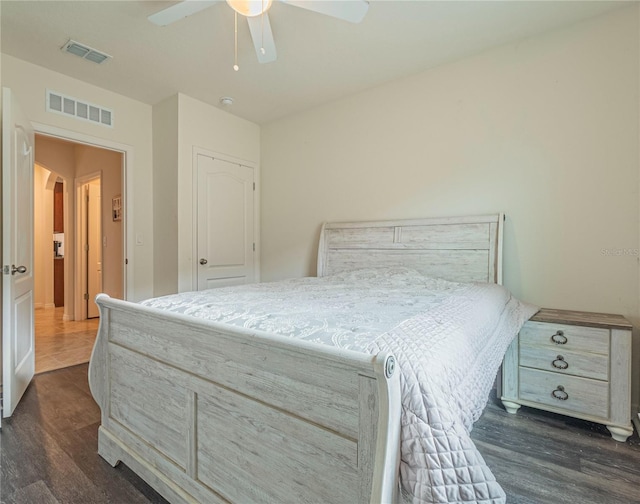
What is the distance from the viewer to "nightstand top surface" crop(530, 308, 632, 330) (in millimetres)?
1924

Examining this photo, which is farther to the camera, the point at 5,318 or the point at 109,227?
the point at 109,227

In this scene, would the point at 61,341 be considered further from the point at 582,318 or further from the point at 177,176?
the point at 582,318

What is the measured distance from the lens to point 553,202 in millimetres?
2373

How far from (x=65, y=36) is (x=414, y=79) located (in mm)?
2777

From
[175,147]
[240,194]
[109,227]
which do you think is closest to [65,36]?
[175,147]

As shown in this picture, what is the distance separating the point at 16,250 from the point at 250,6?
7.47ft

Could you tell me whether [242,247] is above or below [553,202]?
below

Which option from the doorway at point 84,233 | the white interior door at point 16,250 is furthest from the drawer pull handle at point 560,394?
the doorway at point 84,233

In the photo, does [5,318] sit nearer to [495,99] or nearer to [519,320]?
[519,320]

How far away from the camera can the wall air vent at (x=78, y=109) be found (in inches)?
113

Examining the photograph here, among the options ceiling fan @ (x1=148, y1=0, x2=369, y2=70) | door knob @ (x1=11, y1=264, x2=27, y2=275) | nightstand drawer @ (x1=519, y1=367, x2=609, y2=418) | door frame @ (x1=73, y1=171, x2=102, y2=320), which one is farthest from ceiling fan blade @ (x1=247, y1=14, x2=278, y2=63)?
door frame @ (x1=73, y1=171, x2=102, y2=320)

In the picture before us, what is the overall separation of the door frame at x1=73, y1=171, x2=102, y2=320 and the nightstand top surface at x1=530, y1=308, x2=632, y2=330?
5.64m

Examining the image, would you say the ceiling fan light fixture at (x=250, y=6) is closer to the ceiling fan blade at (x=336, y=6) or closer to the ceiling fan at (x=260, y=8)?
the ceiling fan at (x=260, y=8)

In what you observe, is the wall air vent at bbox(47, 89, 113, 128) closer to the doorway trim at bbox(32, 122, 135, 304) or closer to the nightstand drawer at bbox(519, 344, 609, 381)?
the doorway trim at bbox(32, 122, 135, 304)
